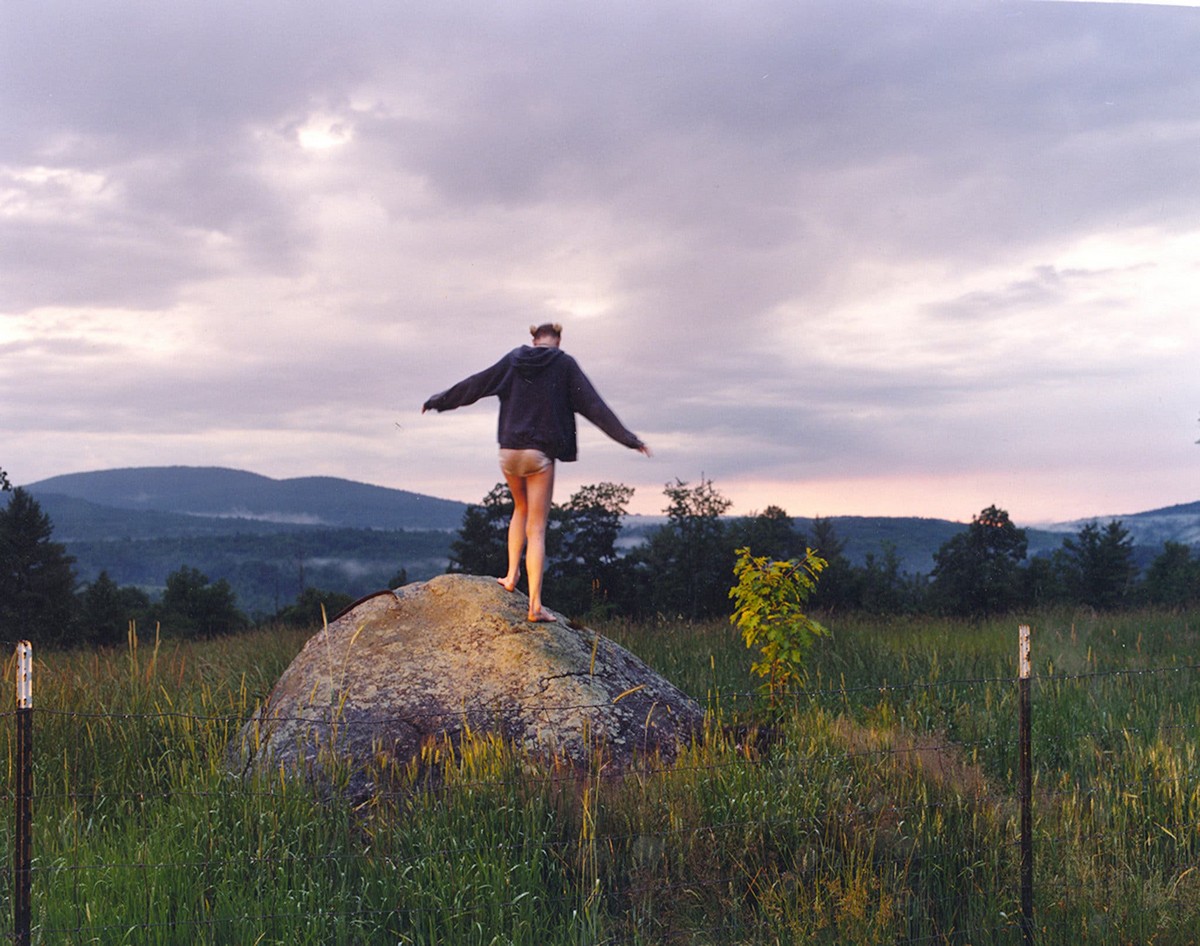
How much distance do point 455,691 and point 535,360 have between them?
2.61m

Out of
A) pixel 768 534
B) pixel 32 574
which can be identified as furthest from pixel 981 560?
pixel 32 574

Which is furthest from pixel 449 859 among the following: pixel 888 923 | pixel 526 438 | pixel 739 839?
pixel 526 438

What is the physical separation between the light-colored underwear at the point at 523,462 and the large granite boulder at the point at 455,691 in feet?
4.13

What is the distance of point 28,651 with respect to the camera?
4566 millimetres

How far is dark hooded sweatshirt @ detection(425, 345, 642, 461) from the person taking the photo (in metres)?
8.15

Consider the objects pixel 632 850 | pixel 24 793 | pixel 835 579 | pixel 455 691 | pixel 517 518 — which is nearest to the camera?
pixel 24 793

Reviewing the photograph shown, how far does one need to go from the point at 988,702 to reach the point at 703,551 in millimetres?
23936

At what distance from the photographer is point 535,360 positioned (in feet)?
27.0

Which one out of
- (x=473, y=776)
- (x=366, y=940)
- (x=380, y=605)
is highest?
(x=380, y=605)

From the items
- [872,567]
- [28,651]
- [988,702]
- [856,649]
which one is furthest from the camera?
[872,567]

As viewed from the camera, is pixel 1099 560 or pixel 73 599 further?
pixel 1099 560

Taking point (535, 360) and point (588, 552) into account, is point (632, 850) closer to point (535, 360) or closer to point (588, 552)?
point (535, 360)

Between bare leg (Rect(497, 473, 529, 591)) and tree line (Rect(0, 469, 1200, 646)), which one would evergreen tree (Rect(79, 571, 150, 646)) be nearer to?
tree line (Rect(0, 469, 1200, 646))

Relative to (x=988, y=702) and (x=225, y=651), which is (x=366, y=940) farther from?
(x=225, y=651)
